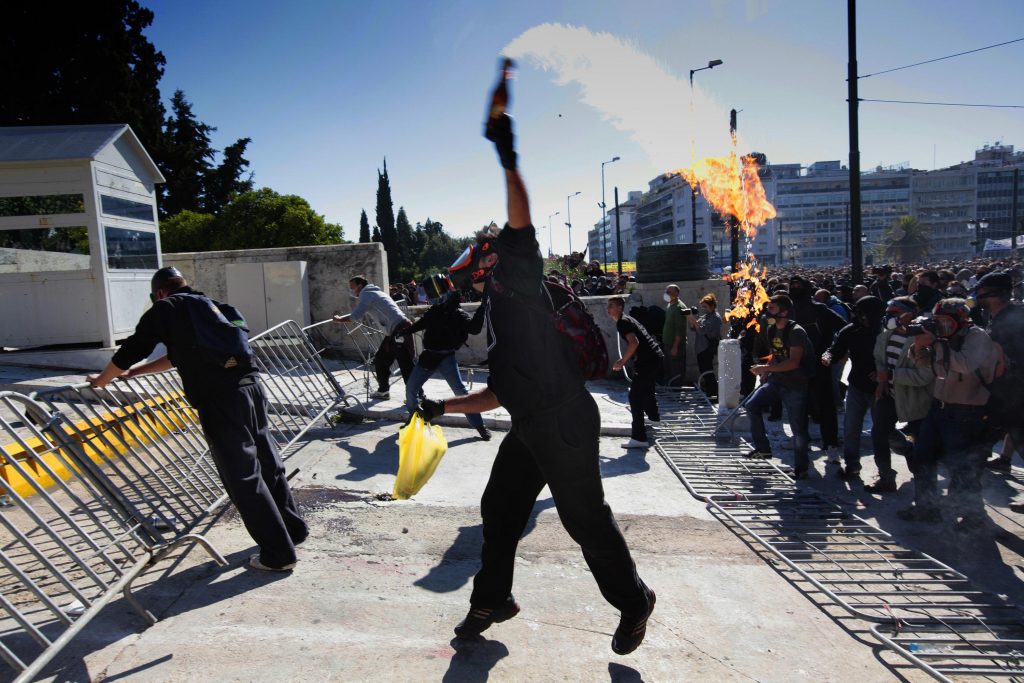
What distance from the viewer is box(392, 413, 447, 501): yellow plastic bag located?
12.1 ft

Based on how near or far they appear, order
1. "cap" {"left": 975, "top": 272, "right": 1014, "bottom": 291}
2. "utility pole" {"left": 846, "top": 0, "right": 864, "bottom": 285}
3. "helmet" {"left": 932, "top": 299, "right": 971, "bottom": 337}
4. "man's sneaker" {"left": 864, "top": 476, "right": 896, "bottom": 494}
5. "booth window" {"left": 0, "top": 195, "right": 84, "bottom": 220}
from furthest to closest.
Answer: "utility pole" {"left": 846, "top": 0, "right": 864, "bottom": 285}, "booth window" {"left": 0, "top": 195, "right": 84, "bottom": 220}, "cap" {"left": 975, "top": 272, "right": 1014, "bottom": 291}, "man's sneaker" {"left": 864, "top": 476, "right": 896, "bottom": 494}, "helmet" {"left": 932, "top": 299, "right": 971, "bottom": 337}

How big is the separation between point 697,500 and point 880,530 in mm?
1349

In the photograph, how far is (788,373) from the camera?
240 inches

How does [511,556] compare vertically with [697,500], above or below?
above

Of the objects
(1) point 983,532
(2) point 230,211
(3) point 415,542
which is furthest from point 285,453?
(2) point 230,211

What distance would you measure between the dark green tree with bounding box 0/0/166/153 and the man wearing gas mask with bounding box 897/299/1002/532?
29853mm

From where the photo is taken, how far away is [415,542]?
4.24 metres

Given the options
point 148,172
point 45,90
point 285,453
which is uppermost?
point 45,90

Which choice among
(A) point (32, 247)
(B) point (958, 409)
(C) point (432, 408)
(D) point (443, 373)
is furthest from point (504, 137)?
(A) point (32, 247)

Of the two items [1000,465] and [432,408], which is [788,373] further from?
[432,408]

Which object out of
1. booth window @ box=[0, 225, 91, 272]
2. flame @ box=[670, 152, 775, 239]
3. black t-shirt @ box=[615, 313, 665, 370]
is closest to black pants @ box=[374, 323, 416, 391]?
black t-shirt @ box=[615, 313, 665, 370]

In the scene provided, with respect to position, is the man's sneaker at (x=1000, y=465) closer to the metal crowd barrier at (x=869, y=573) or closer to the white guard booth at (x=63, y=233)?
the metal crowd barrier at (x=869, y=573)

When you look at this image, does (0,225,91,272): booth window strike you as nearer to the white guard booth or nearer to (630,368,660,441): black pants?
the white guard booth

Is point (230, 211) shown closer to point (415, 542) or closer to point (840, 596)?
point (415, 542)
